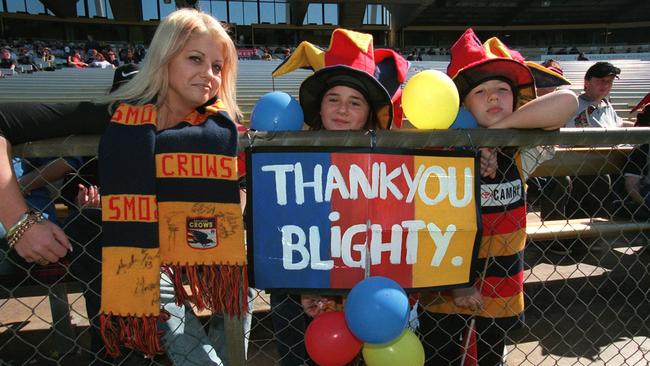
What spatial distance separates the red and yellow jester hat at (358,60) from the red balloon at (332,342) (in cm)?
88

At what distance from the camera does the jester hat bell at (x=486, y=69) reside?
1901 mm

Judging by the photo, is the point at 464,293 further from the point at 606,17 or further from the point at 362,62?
the point at 606,17

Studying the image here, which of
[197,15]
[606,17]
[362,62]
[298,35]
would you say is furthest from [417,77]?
[606,17]

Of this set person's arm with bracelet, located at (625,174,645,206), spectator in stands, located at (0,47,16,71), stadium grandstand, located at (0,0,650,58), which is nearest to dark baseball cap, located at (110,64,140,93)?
person's arm with bracelet, located at (625,174,645,206)

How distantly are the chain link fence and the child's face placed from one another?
0.15 metres

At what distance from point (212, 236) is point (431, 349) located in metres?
1.35

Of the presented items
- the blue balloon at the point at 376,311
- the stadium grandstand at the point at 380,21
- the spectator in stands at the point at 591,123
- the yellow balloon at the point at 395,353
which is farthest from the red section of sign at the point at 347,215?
the stadium grandstand at the point at 380,21

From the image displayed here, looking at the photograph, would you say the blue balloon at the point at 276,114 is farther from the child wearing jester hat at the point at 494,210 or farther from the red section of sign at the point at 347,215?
the child wearing jester hat at the point at 494,210

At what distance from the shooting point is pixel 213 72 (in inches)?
70.1

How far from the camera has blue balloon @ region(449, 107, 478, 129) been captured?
190 centimetres

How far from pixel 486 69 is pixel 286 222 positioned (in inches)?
43.8

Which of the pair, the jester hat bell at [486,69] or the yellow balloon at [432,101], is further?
the jester hat bell at [486,69]

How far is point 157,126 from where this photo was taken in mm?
1546

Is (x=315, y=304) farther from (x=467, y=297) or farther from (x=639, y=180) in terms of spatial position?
(x=639, y=180)
